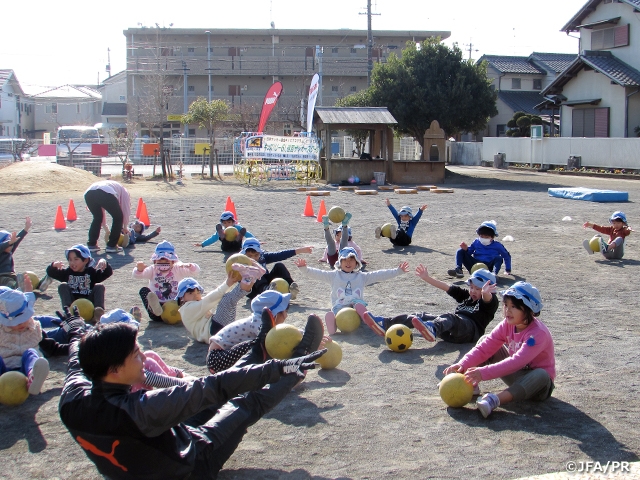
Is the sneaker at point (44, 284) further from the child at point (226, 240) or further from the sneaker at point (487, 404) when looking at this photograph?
the sneaker at point (487, 404)

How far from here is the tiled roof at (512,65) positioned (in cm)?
5409

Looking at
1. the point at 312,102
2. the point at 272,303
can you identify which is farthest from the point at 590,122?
the point at 272,303

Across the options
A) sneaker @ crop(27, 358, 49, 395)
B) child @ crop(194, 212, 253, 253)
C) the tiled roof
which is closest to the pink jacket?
sneaker @ crop(27, 358, 49, 395)

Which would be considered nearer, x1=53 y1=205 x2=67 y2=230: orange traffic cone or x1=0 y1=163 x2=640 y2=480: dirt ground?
x1=0 y1=163 x2=640 y2=480: dirt ground

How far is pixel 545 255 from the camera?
11.3 m

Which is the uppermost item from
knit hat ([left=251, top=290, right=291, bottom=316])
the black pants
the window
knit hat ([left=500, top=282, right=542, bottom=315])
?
the window

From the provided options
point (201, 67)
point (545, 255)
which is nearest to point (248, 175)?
point (545, 255)

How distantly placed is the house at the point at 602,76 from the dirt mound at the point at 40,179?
2594 cm

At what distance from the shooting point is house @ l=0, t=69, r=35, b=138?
68.2m

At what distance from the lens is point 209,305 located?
6340mm

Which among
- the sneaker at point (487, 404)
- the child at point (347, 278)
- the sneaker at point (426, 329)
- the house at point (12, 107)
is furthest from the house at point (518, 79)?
A: the sneaker at point (487, 404)

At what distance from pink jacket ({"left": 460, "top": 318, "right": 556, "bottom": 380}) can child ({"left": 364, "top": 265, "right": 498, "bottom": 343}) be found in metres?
1.00

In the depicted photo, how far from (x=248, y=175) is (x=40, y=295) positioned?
1979 cm

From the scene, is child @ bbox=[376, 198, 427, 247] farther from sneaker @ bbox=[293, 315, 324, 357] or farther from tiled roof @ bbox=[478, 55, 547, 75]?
tiled roof @ bbox=[478, 55, 547, 75]
